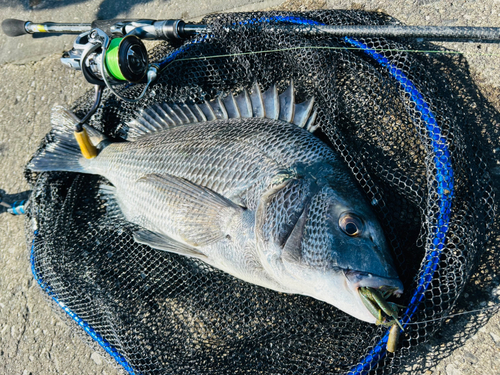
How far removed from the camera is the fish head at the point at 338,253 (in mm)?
1489

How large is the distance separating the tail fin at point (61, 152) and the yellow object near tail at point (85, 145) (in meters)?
0.08

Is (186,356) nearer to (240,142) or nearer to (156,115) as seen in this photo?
(240,142)

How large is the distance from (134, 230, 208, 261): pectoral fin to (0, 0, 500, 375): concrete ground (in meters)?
1.14

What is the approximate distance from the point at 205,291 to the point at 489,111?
6.64ft

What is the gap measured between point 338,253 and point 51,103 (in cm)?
342

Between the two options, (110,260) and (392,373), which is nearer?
(392,373)

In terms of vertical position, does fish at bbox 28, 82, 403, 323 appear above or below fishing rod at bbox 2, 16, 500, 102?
below

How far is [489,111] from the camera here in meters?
2.14

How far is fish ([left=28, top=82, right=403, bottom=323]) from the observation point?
5.21 feet

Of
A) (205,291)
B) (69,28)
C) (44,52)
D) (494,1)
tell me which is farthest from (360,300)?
(44,52)

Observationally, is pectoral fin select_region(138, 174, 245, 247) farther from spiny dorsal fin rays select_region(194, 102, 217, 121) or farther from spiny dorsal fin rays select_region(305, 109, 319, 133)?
spiny dorsal fin rays select_region(305, 109, 319, 133)

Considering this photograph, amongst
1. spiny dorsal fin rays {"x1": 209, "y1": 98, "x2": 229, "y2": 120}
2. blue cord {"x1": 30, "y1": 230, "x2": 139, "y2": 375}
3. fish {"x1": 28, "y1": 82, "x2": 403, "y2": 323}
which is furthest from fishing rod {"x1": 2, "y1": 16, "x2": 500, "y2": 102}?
blue cord {"x1": 30, "y1": 230, "x2": 139, "y2": 375}

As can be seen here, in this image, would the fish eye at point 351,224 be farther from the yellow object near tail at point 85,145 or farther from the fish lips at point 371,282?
the yellow object near tail at point 85,145

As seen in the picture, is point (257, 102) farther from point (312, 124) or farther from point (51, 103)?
point (51, 103)
